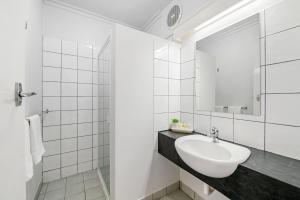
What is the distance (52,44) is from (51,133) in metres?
1.23

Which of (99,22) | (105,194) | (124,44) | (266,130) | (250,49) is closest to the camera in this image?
(266,130)

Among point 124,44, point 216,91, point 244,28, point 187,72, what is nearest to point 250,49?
point 244,28

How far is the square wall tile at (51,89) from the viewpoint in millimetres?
1688

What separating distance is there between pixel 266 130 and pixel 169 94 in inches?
36.2

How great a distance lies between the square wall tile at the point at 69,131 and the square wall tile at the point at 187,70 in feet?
5.69

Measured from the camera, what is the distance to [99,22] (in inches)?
81.5

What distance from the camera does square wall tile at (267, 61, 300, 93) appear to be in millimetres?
809

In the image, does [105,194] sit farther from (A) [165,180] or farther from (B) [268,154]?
(B) [268,154]

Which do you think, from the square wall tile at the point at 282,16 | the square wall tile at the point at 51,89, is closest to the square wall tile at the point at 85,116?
the square wall tile at the point at 51,89

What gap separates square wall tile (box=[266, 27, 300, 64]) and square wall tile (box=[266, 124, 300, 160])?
0.47m

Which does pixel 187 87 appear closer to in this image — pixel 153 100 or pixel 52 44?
pixel 153 100

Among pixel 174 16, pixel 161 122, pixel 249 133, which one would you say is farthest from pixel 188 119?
pixel 174 16

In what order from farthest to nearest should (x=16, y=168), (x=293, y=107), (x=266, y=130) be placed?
(x=266, y=130) → (x=293, y=107) → (x=16, y=168)

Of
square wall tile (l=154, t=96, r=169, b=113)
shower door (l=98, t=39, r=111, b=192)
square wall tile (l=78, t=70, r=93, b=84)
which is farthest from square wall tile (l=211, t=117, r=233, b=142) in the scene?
square wall tile (l=78, t=70, r=93, b=84)
